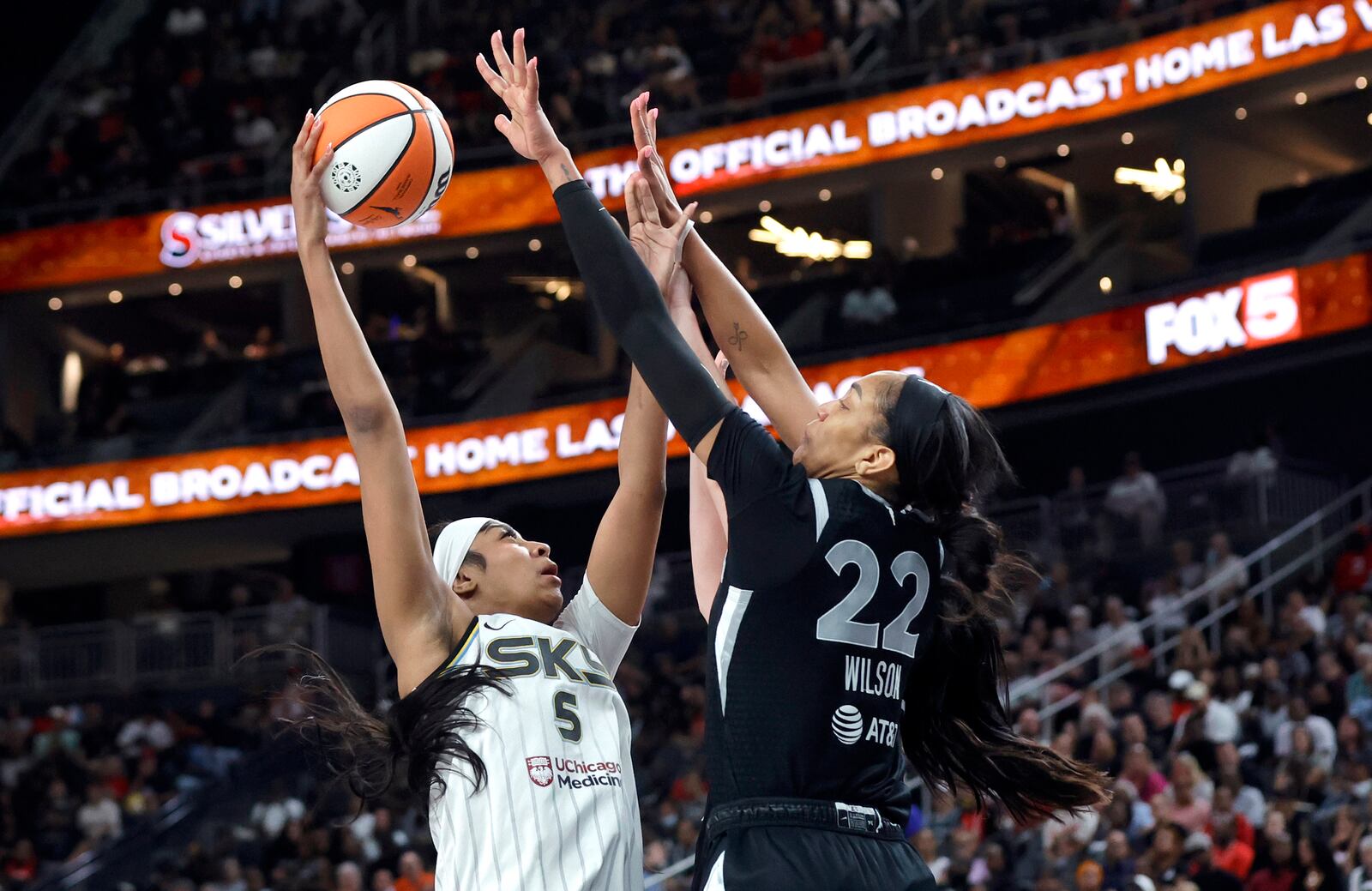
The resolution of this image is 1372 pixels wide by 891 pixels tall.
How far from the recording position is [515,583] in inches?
163

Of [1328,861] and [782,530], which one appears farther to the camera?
[1328,861]

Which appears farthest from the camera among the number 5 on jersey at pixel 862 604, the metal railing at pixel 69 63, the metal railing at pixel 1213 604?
the metal railing at pixel 69 63

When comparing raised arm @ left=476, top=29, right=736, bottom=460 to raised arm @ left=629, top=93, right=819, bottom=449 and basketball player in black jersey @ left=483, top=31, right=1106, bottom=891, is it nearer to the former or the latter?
basketball player in black jersey @ left=483, top=31, right=1106, bottom=891

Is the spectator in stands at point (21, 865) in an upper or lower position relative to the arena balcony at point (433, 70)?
lower

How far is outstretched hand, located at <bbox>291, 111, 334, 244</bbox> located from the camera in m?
3.92

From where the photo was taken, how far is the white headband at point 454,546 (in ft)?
13.7

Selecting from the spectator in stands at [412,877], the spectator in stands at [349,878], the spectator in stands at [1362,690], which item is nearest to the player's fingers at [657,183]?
the spectator in stands at [1362,690]

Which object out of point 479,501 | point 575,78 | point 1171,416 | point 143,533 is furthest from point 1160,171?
point 143,533

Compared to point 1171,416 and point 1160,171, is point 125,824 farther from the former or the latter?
point 1160,171

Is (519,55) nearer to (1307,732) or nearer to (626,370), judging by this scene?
(1307,732)

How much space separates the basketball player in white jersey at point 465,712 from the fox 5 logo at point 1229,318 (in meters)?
17.2

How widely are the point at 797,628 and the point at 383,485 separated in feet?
3.35

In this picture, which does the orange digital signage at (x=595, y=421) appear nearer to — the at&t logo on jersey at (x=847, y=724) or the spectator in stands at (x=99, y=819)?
the spectator in stands at (x=99, y=819)

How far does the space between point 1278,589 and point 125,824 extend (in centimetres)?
1307
